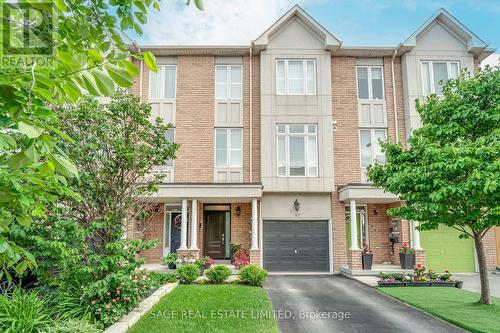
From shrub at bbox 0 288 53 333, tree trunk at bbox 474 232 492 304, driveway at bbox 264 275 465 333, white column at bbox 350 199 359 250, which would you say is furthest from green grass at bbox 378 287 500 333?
shrub at bbox 0 288 53 333

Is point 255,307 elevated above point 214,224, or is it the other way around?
point 214,224

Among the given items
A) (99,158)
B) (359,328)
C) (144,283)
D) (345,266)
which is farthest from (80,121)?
(345,266)

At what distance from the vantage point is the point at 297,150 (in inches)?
611

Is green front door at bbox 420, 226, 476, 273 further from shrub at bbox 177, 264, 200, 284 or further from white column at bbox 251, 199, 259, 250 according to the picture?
shrub at bbox 177, 264, 200, 284

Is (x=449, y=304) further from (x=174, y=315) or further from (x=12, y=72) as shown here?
(x=12, y=72)

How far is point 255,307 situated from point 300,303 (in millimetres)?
1594

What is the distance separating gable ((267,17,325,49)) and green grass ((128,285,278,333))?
11023mm

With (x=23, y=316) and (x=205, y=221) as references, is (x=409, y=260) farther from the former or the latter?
(x=23, y=316)

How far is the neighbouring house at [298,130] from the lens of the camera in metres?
15.3

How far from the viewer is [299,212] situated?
15.3 metres

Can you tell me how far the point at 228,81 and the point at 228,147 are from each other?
312 cm

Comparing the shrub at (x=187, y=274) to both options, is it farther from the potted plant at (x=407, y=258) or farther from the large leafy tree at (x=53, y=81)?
the large leafy tree at (x=53, y=81)

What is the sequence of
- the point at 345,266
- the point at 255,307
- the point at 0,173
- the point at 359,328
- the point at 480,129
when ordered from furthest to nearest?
the point at 345,266 < the point at 480,129 < the point at 255,307 < the point at 359,328 < the point at 0,173

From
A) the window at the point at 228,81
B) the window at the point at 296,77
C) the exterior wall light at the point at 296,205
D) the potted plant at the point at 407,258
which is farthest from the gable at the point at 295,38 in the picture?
the potted plant at the point at 407,258
